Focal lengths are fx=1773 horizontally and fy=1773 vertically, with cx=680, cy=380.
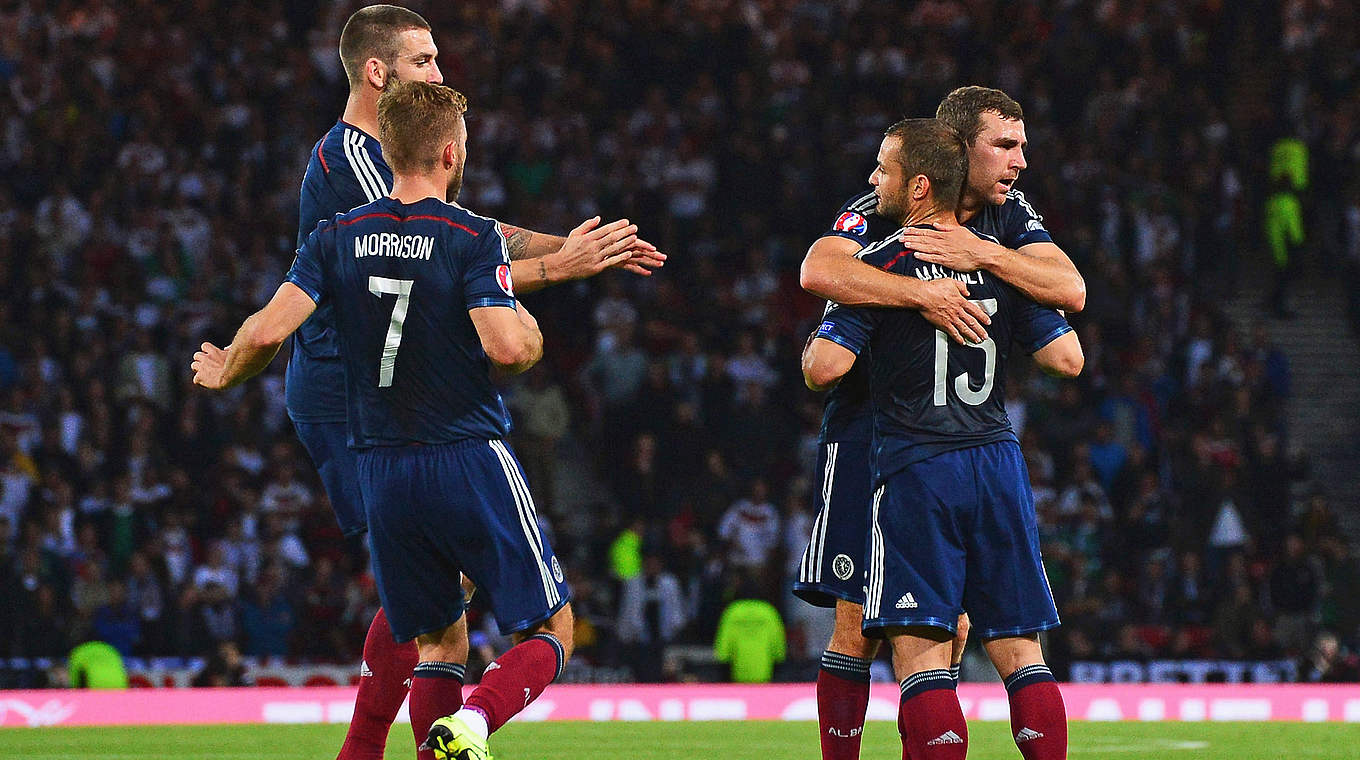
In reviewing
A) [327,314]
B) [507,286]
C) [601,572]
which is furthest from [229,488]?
[507,286]

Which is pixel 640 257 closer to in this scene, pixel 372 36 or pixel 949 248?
pixel 949 248

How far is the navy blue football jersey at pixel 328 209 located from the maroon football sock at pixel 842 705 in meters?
1.84

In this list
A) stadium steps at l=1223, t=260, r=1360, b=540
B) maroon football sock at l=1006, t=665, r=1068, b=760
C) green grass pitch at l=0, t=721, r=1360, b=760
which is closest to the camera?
maroon football sock at l=1006, t=665, r=1068, b=760

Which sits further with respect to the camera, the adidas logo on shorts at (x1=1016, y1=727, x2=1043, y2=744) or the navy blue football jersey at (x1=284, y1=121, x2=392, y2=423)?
the navy blue football jersey at (x1=284, y1=121, x2=392, y2=423)

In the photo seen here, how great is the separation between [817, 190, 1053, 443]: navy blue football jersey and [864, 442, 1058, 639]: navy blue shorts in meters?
0.60

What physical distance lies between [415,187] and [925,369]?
160 centimetres

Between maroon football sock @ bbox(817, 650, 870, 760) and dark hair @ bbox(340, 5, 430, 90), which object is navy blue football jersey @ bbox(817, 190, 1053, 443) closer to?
maroon football sock @ bbox(817, 650, 870, 760)

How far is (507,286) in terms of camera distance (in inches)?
202

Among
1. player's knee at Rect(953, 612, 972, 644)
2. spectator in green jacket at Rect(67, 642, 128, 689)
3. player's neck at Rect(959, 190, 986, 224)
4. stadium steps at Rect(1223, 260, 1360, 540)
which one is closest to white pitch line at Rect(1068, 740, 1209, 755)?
player's knee at Rect(953, 612, 972, 644)

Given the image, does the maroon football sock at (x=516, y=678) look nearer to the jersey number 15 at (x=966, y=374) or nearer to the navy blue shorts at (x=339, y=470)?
the navy blue shorts at (x=339, y=470)

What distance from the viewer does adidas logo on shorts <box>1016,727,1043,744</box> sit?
511 centimetres

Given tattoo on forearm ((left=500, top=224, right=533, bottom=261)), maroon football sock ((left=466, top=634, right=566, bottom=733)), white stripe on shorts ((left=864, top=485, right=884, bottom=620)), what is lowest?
maroon football sock ((left=466, top=634, right=566, bottom=733))

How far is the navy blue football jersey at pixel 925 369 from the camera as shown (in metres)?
5.17

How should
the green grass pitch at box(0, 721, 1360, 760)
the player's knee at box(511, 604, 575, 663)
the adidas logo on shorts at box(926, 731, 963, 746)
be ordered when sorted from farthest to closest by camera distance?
the green grass pitch at box(0, 721, 1360, 760) → the player's knee at box(511, 604, 575, 663) → the adidas logo on shorts at box(926, 731, 963, 746)
